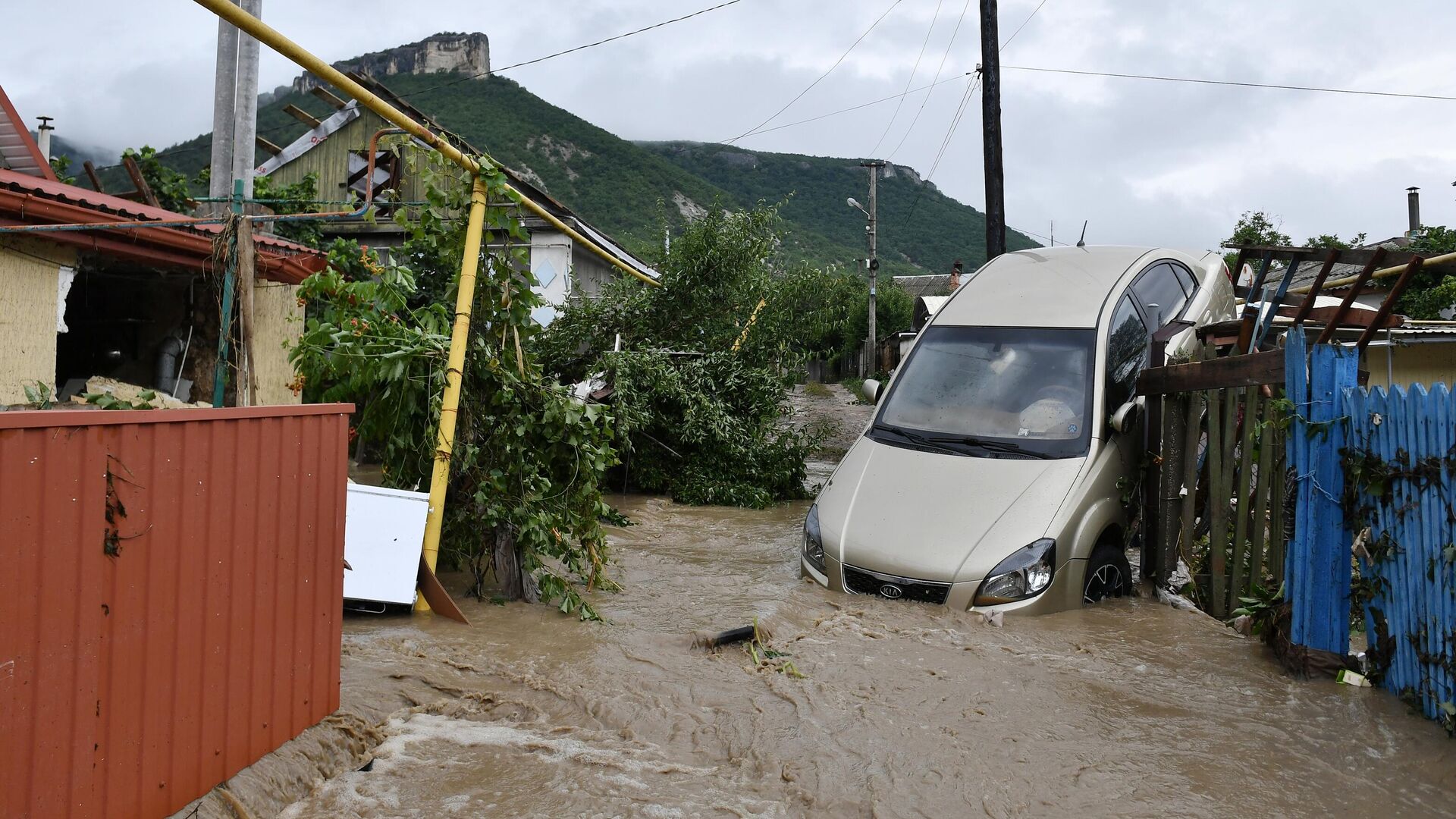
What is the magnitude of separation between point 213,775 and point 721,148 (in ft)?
315

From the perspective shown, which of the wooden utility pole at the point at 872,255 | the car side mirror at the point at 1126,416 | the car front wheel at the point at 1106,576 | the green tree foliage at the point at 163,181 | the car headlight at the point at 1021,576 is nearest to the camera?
the car headlight at the point at 1021,576

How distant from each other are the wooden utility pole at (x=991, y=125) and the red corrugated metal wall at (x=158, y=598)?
34.7ft

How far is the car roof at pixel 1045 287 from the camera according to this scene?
25.1 feet

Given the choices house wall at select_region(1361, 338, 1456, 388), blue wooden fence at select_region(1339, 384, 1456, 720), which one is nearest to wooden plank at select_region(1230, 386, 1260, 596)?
blue wooden fence at select_region(1339, 384, 1456, 720)

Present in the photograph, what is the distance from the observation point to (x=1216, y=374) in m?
6.15

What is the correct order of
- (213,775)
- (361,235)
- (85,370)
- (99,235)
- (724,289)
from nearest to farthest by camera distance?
(213,775) → (99,235) → (85,370) → (724,289) → (361,235)

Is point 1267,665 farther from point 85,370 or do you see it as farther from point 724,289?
point 85,370

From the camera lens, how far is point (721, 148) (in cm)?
9556

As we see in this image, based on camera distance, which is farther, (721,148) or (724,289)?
(721,148)

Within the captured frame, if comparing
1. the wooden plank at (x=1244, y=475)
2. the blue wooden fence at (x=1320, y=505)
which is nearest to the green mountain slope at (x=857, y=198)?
the wooden plank at (x=1244, y=475)

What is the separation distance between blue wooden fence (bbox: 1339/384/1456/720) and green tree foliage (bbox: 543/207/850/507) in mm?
7775

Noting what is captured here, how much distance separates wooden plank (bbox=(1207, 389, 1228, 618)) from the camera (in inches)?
249

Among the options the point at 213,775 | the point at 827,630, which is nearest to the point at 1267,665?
the point at 827,630

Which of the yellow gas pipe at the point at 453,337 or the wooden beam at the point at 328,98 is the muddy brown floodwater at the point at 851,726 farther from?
the wooden beam at the point at 328,98
